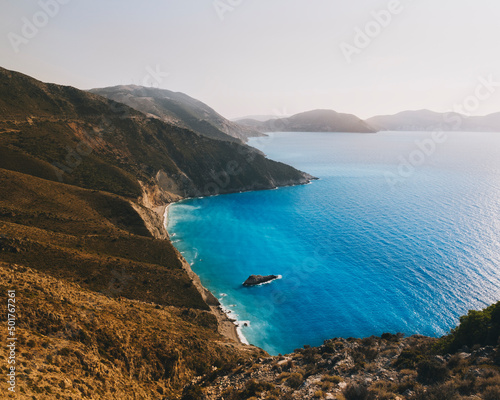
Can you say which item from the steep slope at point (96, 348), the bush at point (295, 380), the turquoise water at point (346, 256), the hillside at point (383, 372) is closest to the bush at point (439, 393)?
the hillside at point (383, 372)

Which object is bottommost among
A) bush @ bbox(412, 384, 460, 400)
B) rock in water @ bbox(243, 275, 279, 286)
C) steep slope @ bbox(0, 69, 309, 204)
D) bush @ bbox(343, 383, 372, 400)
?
rock in water @ bbox(243, 275, 279, 286)

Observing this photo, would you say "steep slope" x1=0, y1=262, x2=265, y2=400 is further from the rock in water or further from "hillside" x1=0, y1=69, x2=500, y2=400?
the rock in water

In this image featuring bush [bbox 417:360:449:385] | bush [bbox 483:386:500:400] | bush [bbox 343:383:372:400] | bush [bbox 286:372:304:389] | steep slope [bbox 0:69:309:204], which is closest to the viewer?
bush [bbox 483:386:500:400]

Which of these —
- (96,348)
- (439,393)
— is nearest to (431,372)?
(439,393)

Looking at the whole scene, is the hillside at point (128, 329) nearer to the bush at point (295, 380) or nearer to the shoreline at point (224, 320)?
the bush at point (295, 380)

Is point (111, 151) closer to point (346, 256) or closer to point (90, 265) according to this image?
point (90, 265)

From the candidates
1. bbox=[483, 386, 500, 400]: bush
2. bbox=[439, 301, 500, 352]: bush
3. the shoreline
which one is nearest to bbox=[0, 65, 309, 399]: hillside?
the shoreline

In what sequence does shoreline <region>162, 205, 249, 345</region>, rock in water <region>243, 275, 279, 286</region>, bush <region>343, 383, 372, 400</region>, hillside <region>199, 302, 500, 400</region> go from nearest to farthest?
1. hillside <region>199, 302, 500, 400</region>
2. bush <region>343, 383, 372, 400</region>
3. shoreline <region>162, 205, 249, 345</region>
4. rock in water <region>243, 275, 279, 286</region>
